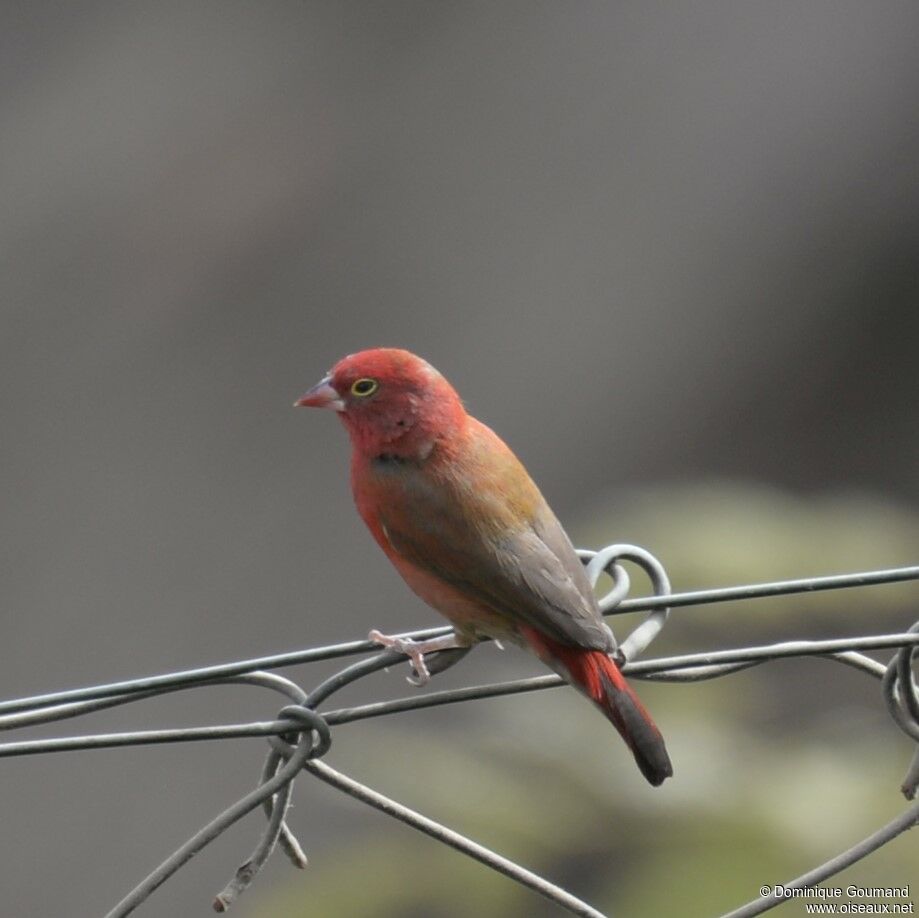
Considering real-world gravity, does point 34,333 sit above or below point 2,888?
above

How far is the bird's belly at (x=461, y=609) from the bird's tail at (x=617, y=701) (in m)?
0.20

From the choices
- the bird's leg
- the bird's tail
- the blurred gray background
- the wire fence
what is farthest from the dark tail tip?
the blurred gray background

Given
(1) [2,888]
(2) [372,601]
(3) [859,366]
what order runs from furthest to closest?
(3) [859,366], (2) [372,601], (1) [2,888]

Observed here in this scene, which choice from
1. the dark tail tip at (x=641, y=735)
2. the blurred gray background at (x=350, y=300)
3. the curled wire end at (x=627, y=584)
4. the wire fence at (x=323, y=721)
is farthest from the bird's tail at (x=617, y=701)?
the blurred gray background at (x=350, y=300)

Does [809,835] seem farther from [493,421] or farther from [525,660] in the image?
[493,421]

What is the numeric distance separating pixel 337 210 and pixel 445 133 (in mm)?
634

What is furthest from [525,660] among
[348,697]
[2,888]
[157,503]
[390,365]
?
[390,365]

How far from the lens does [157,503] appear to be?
7.03 m

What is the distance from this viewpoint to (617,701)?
275cm

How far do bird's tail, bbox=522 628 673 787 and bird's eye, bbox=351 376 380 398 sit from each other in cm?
73

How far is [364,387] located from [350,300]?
12.6 feet

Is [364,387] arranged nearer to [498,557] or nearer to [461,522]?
[461,522]

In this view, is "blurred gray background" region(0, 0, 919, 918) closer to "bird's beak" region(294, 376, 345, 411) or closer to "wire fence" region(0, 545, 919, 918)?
"bird's beak" region(294, 376, 345, 411)

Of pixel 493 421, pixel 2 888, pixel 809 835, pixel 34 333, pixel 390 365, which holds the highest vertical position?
pixel 34 333
